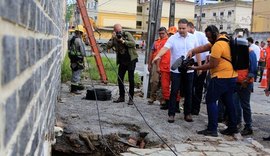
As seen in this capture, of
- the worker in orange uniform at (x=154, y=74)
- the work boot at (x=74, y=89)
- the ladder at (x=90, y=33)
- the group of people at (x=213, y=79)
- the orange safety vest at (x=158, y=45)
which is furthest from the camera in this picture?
the ladder at (x=90, y=33)

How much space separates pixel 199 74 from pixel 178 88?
109 cm

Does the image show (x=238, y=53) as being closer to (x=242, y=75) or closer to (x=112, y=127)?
(x=242, y=75)

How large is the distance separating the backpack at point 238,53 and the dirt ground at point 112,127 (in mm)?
1284

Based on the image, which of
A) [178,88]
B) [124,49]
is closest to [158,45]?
[124,49]

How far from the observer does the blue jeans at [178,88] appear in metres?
7.20

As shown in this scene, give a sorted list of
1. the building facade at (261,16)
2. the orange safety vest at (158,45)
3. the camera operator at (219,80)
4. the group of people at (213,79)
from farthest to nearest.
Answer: the building facade at (261,16) < the orange safety vest at (158,45) < the group of people at (213,79) < the camera operator at (219,80)

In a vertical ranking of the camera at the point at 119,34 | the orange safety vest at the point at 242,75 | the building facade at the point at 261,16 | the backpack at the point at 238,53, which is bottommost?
the orange safety vest at the point at 242,75

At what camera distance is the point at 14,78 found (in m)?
1.22

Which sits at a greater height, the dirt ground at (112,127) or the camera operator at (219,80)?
the camera operator at (219,80)

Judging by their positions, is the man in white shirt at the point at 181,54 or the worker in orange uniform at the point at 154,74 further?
the worker in orange uniform at the point at 154,74

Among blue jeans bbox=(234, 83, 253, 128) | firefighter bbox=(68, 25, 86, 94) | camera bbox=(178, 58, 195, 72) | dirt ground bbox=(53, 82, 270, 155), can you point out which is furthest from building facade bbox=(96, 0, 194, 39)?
blue jeans bbox=(234, 83, 253, 128)

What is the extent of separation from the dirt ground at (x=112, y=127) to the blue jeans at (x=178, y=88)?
0.28 m

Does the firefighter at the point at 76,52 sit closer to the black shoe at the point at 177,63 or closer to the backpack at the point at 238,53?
the black shoe at the point at 177,63

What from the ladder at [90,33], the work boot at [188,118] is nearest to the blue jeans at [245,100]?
the work boot at [188,118]
